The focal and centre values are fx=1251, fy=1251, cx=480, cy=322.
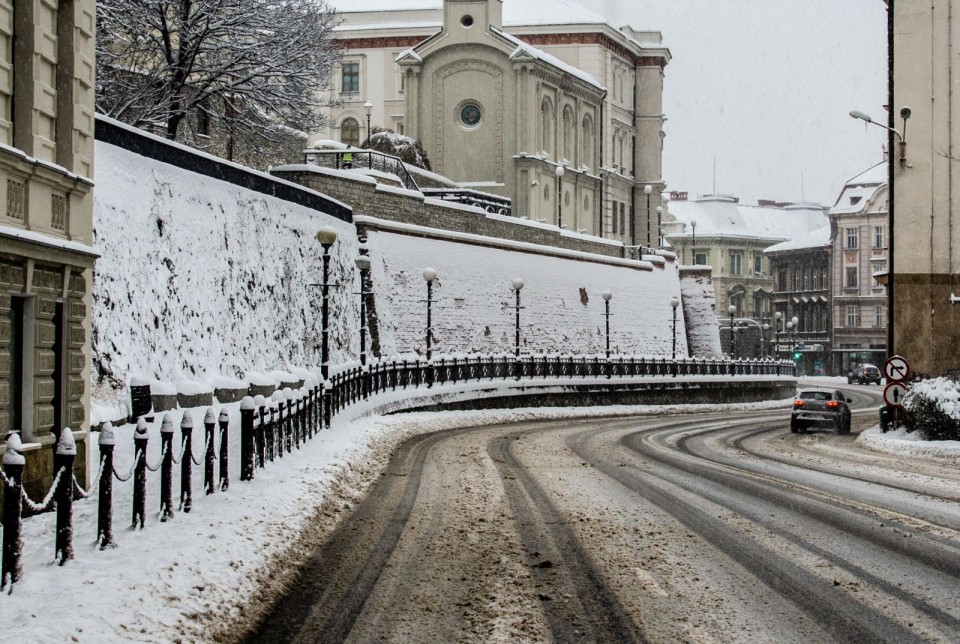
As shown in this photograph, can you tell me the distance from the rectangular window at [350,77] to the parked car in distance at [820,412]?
177 ft

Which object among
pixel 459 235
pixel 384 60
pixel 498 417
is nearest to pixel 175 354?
pixel 498 417

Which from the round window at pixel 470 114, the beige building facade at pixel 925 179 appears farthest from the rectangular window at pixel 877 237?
the beige building facade at pixel 925 179

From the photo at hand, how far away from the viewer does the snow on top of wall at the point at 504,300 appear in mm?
44000

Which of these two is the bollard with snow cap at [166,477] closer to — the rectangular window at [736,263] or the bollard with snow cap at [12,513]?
the bollard with snow cap at [12,513]

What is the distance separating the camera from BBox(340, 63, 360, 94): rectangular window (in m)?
82.2

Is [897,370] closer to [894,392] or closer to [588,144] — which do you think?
[894,392]

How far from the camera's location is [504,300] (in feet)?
168

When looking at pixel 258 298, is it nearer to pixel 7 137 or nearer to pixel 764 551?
pixel 7 137

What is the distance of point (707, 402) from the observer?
175ft

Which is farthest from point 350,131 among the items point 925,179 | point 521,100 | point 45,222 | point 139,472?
point 139,472

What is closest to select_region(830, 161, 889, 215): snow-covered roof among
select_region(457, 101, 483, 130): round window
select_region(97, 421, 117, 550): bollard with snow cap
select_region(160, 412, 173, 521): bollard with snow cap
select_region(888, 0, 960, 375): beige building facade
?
select_region(457, 101, 483, 130): round window

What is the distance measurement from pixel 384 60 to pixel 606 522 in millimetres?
72223

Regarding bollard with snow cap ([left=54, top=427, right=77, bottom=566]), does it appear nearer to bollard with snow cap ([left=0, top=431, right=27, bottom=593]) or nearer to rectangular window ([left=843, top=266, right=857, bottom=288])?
bollard with snow cap ([left=0, top=431, right=27, bottom=593])

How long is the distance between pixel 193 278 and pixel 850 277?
85.3m
